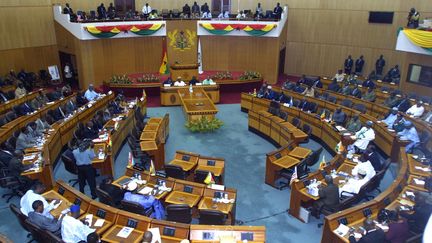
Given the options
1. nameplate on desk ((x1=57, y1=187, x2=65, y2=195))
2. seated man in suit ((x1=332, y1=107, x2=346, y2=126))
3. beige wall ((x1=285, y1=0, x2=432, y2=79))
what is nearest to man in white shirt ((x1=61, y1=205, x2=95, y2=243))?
nameplate on desk ((x1=57, y1=187, x2=65, y2=195))

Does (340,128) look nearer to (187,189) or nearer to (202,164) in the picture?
(202,164)

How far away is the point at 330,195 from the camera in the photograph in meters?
8.70

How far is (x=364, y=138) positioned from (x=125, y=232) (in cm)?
849

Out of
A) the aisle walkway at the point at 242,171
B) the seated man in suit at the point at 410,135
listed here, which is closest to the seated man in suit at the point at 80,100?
the aisle walkway at the point at 242,171

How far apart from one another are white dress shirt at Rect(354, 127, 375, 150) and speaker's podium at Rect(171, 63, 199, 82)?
1184 cm

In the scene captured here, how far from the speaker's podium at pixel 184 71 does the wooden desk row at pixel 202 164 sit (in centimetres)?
1113

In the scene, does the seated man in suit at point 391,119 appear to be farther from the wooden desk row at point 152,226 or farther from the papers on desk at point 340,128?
the wooden desk row at point 152,226

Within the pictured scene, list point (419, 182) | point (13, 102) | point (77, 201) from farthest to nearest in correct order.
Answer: point (13, 102) → point (419, 182) → point (77, 201)

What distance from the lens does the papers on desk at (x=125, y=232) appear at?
746 centimetres

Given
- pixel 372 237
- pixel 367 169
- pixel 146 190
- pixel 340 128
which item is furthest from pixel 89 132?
pixel 372 237

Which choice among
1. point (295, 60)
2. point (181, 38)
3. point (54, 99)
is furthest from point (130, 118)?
point (295, 60)

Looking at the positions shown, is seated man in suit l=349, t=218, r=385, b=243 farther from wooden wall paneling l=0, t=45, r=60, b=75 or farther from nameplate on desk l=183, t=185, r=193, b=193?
wooden wall paneling l=0, t=45, r=60, b=75

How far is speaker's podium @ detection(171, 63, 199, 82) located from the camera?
2152 centimetres

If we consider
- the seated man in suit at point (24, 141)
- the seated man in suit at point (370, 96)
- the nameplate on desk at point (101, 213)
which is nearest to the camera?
the nameplate on desk at point (101, 213)
